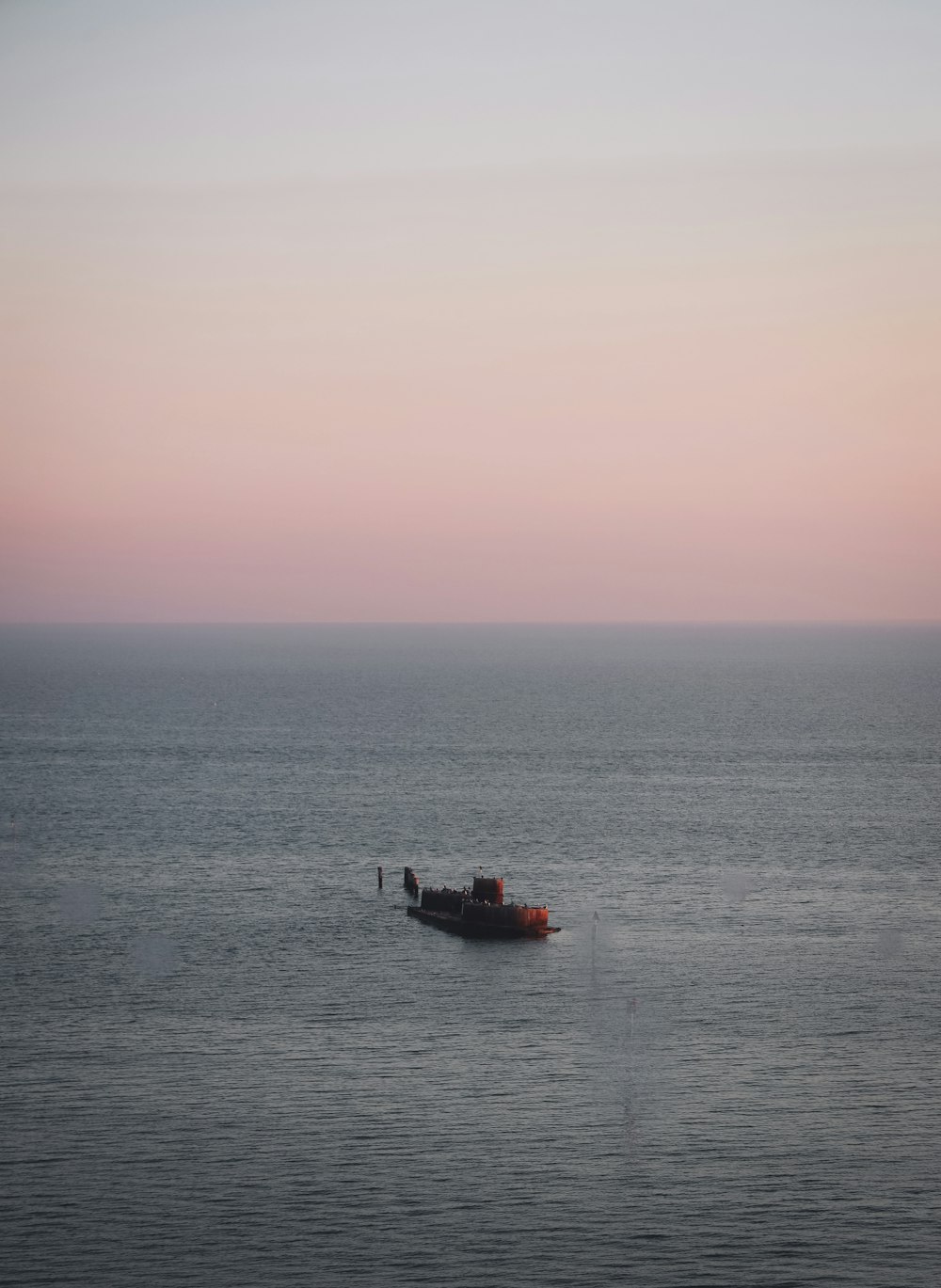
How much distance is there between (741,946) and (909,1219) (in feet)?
99.7

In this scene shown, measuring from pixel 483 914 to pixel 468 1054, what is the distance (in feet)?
73.1

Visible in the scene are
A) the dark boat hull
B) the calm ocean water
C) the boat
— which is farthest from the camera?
the boat

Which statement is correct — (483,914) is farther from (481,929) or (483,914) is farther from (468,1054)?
(468,1054)

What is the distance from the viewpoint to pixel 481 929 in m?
79.8

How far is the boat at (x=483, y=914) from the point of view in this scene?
260 ft

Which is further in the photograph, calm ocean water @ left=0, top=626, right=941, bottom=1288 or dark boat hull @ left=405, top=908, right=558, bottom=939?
dark boat hull @ left=405, top=908, right=558, bottom=939

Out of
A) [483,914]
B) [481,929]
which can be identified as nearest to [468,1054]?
[481,929]

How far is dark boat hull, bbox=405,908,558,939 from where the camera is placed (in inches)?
3103

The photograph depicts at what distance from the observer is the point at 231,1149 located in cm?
4847

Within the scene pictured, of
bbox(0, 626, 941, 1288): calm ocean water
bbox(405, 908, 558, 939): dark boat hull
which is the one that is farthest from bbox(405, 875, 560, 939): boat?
bbox(0, 626, 941, 1288): calm ocean water

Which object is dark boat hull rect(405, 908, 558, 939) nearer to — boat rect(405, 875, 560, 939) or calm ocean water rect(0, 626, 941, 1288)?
boat rect(405, 875, 560, 939)

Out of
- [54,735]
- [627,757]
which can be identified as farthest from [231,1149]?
[54,735]

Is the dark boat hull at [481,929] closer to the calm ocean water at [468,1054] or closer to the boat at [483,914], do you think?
the boat at [483,914]

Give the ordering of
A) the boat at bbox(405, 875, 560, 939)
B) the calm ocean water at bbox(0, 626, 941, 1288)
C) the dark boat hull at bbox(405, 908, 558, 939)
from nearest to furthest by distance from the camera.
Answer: the calm ocean water at bbox(0, 626, 941, 1288), the dark boat hull at bbox(405, 908, 558, 939), the boat at bbox(405, 875, 560, 939)
